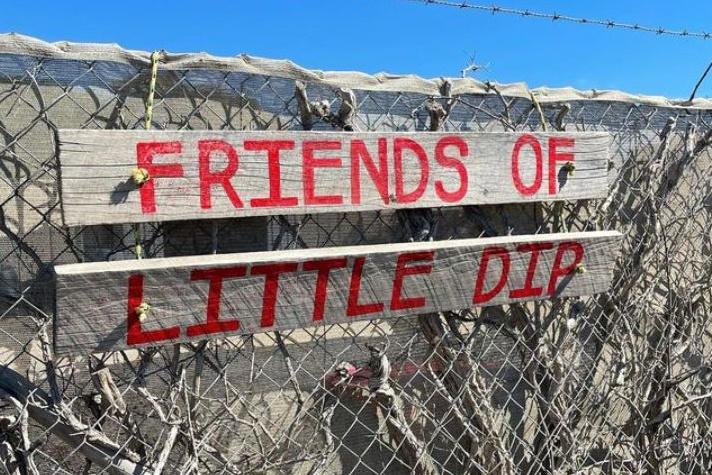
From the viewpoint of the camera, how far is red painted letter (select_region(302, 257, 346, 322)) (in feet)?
6.07

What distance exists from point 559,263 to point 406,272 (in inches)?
22.0

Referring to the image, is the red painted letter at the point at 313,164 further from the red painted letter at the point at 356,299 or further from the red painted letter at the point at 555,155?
the red painted letter at the point at 555,155

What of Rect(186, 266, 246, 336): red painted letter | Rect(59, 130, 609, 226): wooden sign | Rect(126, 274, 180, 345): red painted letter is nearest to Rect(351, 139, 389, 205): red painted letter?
Rect(59, 130, 609, 226): wooden sign

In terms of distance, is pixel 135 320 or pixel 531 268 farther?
pixel 531 268

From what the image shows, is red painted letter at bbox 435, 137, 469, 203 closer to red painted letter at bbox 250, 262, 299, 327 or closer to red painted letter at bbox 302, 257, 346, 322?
red painted letter at bbox 302, 257, 346, 322

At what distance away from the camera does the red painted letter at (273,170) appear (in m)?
1.80

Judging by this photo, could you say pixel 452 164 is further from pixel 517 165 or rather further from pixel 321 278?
pixel 321 278

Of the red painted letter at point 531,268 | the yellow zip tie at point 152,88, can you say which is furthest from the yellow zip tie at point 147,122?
the red painted letter at point 531,268

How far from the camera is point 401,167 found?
77.9 inches

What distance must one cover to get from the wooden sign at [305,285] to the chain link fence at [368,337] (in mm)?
164

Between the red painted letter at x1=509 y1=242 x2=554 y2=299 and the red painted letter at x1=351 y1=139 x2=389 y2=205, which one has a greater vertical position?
the red painted letter at x1=351 y1=139 x2=389 y2=205

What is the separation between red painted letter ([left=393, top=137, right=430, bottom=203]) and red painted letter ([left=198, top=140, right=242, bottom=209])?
47 cm

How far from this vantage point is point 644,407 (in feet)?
9.14

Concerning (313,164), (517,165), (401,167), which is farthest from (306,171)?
(517,165)
